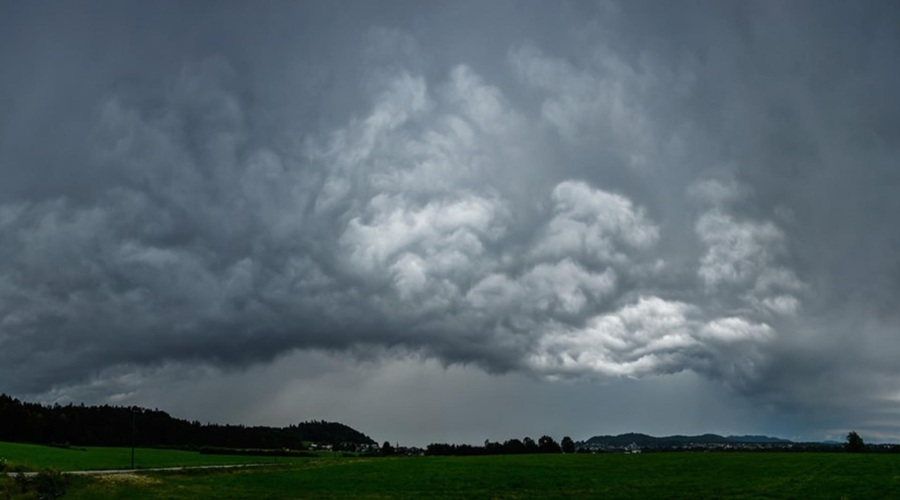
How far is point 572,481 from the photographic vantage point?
7481 centimetres

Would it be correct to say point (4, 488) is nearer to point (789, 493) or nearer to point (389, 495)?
point (389, 495)

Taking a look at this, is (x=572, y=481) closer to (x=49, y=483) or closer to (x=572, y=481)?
(x=572, y=481)

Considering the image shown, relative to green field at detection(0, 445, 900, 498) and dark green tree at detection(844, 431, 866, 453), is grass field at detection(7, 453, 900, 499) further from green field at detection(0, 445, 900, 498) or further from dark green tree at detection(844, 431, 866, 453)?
dark green tree at detection(844, 431, 866, 453)

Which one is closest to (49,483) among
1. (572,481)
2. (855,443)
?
(572,481)

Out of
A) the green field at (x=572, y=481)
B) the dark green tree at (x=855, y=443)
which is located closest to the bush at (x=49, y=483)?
the green field at (x=572, y=481)

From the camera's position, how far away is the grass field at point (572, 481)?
204ft

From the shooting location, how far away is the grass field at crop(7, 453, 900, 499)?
204 ft

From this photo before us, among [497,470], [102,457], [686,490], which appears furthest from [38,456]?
[686,490]

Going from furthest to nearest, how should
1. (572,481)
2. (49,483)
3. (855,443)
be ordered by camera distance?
1. (855,443)
2. (49,483)
3. (572,481)

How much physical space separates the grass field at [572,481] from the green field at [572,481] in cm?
10

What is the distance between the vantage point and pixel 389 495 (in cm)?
6475

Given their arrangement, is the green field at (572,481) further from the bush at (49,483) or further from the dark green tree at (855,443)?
the dark green tree at (855,443)

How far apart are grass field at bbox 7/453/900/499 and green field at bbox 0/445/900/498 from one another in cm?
10

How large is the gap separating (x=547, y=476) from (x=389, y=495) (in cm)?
2428
